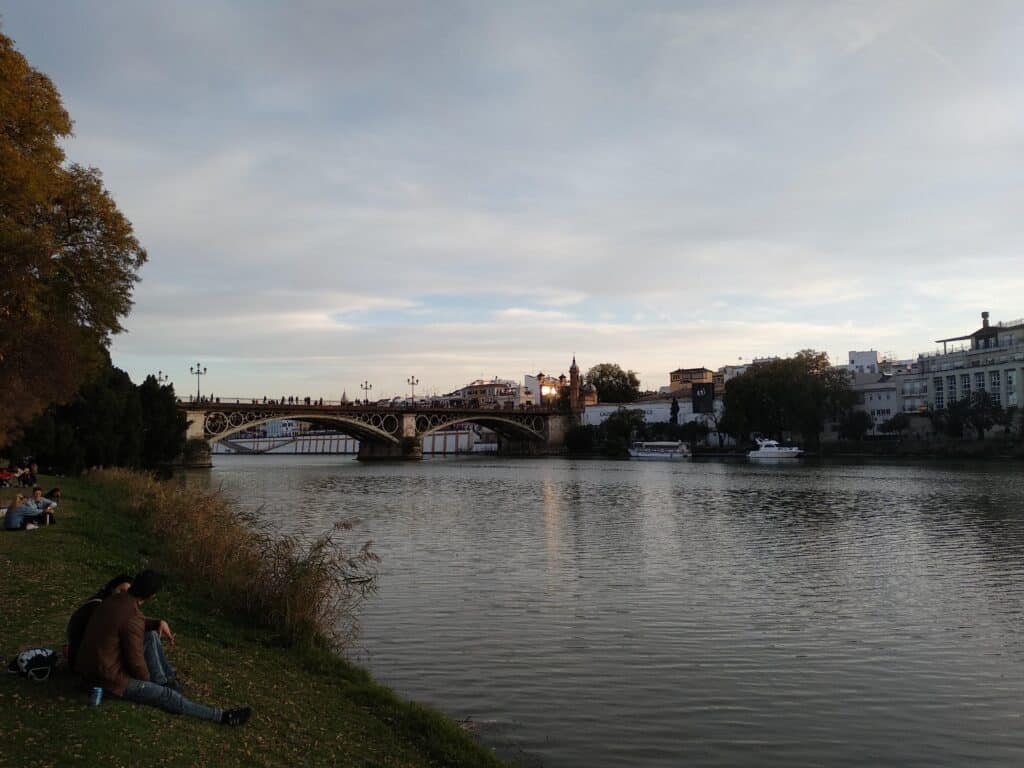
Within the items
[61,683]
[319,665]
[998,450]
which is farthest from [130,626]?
[998,450]

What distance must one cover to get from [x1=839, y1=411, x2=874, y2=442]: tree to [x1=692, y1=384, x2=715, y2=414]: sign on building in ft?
96.2

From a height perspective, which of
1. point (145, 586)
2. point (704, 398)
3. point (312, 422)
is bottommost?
point (145, 586)

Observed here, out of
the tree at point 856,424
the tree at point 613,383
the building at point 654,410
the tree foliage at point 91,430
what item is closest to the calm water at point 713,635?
the tree foliage at point 91,430

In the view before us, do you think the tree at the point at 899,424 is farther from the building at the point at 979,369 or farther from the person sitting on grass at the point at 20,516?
the person sitting on grass at the point at 20,516

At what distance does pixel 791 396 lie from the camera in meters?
101

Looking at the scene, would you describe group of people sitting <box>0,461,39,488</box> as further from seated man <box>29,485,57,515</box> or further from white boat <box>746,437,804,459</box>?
white boat <box>746,437,804,459</box>

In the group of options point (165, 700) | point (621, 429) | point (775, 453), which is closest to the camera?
point (165, 700)

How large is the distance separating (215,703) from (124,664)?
3.76ft

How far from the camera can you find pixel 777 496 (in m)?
45.8

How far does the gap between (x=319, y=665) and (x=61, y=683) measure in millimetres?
3810

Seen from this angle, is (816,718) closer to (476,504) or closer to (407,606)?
(407,606)

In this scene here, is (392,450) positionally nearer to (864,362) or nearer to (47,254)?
(864,362)

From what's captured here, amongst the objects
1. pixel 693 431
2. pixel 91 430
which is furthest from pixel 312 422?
pixel 91 430

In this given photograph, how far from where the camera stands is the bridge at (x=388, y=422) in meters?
92.6
